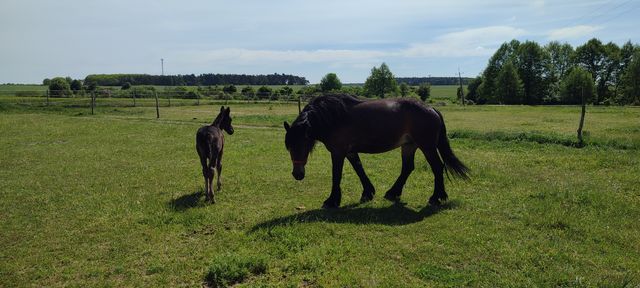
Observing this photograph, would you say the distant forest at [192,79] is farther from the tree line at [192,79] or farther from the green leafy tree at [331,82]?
the green leafy tree at [331,82]

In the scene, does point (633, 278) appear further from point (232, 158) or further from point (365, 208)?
point (232, 158)

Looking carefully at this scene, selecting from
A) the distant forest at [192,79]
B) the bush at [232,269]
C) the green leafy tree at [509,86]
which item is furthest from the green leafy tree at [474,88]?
the bush at [232,269]

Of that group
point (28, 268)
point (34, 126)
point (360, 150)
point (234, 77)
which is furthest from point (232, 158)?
point (234, 77)

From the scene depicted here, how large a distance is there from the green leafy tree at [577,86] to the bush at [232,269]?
6864 centimetres

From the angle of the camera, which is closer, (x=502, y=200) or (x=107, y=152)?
(x=502, y=200)

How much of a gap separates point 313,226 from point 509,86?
238ft

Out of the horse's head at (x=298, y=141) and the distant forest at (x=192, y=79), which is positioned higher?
the distant forest at (x=192, y=79)

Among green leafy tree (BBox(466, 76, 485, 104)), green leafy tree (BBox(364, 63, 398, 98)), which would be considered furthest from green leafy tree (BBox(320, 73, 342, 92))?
green leafy tree (BBox(466, 76, 485, 104))

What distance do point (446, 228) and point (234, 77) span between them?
147m

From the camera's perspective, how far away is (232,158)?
12781 mm

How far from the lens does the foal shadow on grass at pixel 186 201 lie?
7595mm

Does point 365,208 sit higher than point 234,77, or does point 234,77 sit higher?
point 234,77

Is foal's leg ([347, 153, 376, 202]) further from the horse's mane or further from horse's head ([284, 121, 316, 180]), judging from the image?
horse's head ([284, 121, 316, 180])

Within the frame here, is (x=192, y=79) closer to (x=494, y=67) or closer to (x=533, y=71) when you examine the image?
(x=494, y=67)
